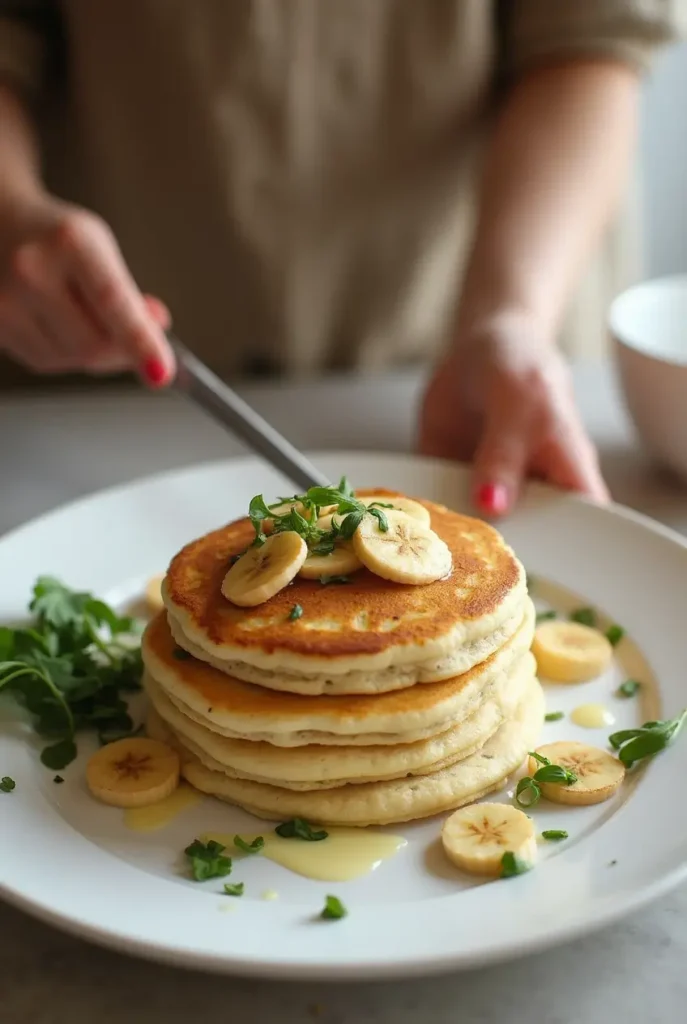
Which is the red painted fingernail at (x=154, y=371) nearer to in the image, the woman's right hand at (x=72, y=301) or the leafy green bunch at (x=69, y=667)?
the woman's right hand at (x=72, y=301)

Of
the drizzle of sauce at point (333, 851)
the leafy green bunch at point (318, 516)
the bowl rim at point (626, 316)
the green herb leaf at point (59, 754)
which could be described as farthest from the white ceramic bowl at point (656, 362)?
the green herb leaf at point (59, 754)

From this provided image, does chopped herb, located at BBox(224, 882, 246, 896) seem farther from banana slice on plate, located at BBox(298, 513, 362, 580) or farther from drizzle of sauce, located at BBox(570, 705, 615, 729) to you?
drizzle of sauce, located at BBox(570, 705, 615, 729)

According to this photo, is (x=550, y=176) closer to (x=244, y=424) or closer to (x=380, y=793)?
(x=244, y=424)

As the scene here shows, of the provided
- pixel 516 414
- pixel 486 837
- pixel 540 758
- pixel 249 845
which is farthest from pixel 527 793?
pixel 516 414

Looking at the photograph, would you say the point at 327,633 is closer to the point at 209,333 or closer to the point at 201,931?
the point at 201,931

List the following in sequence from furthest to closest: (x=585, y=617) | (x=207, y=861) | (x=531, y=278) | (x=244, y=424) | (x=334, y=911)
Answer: (x=531, y=278) → (x=244, y=424) → (x=585, y=617) → (x=207, y=861) → (x=334, y=911)

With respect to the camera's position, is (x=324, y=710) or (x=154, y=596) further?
(x=154, y=596)
